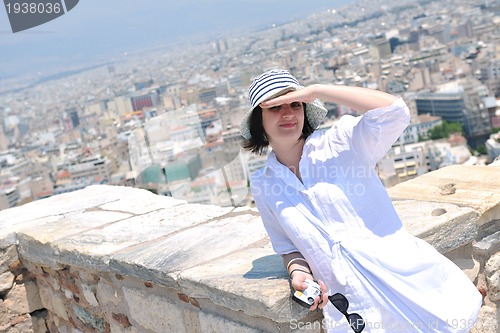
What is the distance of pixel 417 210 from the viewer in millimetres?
1771

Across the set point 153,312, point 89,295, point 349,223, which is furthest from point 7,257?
point 349,223

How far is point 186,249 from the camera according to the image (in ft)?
6.20

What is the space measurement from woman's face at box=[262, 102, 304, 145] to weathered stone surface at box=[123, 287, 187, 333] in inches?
23.4

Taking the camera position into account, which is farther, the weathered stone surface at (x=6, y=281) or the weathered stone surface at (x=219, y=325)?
the weathered stone surface at (x=6, y=281)

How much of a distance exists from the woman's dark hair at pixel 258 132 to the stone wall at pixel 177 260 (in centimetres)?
28

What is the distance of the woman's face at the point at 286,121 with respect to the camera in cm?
144

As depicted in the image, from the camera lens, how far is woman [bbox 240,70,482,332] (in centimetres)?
128

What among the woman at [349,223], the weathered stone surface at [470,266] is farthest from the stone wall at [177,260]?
the woman at [349,223]

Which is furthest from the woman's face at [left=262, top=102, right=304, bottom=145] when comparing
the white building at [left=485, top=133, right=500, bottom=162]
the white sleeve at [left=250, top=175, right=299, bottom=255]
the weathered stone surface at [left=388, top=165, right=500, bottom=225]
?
the white building at [left=485, top=133, right=500, bottom=162]

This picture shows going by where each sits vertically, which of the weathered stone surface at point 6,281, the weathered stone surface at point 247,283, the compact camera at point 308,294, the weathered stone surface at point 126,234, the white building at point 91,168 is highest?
the compact camera at point 308,294

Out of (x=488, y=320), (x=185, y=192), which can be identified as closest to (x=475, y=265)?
(x=488, y=320)

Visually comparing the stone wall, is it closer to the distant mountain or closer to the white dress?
the white dress

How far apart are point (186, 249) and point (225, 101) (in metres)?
14.2

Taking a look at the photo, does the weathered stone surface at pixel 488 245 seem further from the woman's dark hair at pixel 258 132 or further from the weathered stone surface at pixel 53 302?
the weathered stone surface at pixel 53 302
